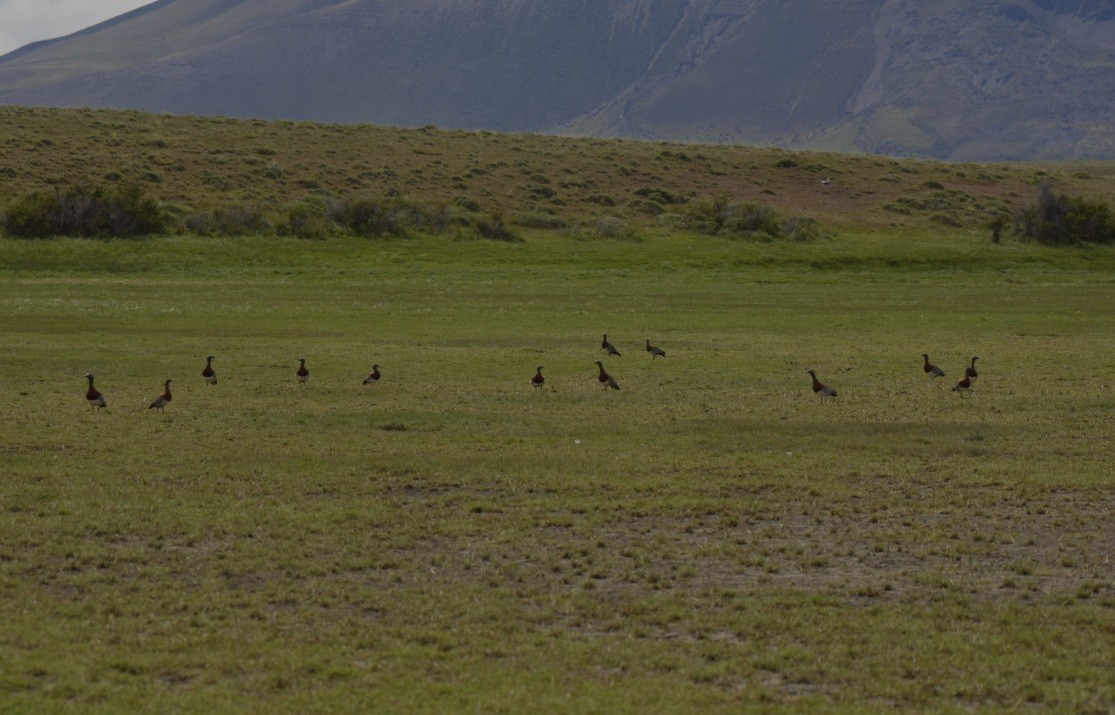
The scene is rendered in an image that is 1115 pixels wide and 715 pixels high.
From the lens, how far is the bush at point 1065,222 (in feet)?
261

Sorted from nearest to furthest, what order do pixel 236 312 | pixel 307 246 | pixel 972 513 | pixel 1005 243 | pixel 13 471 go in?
1. pixel 972 513
2. pixel 13 471
3. pixel 236 312
4. pixel 307 246
5. pixel 1005 243

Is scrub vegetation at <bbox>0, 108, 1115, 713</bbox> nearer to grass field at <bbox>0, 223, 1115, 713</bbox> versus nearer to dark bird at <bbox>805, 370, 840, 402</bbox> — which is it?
grass field at <bbox>0, 223, 1115, 713</bbox>

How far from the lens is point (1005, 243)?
78.6 m

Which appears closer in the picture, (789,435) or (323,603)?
(323,603)

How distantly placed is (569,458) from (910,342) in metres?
21.0

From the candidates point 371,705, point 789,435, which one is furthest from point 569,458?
point 371,705

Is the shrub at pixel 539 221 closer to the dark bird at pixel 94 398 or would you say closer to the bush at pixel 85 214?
the bush at pixel 85 214

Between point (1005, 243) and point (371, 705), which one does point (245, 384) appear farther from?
point (1005, 243)

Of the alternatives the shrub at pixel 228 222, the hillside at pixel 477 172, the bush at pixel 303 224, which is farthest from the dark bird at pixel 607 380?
the hillside at pixel 477 172

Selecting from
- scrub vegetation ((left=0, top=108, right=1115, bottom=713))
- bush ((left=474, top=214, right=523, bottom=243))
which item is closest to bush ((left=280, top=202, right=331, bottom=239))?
bush ((left=474, top=214, right=523, bottom=243))

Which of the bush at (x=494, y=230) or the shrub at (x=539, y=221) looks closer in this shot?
the bush at (x=494, y=230)

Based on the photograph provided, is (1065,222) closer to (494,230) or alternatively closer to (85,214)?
(494,230)

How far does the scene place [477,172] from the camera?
3829 inches

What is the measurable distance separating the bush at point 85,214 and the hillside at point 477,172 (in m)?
5.23
